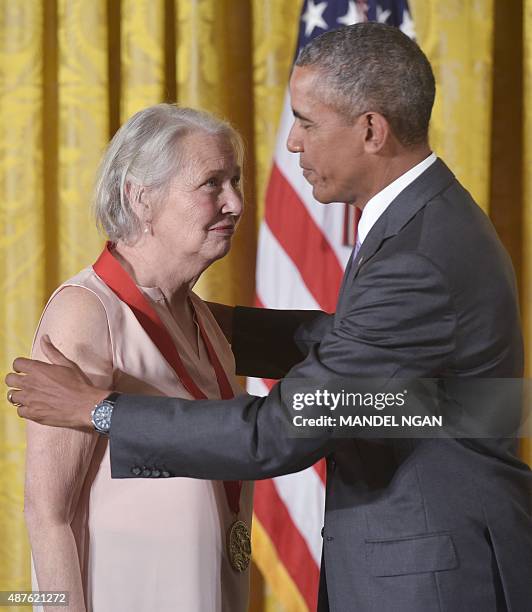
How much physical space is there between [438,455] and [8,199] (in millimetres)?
2059

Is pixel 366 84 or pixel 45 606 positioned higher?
pixel 366 84

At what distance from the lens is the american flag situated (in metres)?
3.05

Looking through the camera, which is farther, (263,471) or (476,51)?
(476,51)

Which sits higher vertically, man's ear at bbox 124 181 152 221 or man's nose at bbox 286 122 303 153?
man's nose at bbox 286 122 303 153

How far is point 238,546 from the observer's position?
192 cm

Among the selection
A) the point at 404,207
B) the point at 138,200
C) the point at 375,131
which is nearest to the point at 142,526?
the point at 138,200

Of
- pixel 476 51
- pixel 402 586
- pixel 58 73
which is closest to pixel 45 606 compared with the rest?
pixel 402 586

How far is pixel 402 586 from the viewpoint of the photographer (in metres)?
1.70

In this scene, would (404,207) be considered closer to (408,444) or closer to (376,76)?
(376,76)

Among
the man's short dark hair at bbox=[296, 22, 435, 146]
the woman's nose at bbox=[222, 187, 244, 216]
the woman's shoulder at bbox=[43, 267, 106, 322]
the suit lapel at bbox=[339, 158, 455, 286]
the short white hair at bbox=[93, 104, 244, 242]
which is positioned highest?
the man's short dark hair at bbox=[296, 22, 435, 146]

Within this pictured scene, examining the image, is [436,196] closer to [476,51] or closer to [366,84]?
[366,84]

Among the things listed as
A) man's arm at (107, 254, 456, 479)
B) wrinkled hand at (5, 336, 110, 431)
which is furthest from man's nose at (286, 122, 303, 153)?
wrinkled hand at (5, 336, 110, 431)

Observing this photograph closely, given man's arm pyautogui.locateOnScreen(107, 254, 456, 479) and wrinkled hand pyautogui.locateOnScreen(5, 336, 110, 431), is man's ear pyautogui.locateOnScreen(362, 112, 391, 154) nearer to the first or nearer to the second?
man's arm pyautogui.locateOnScreen(107, 254, 456, 479)

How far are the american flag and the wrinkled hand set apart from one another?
144 cm
